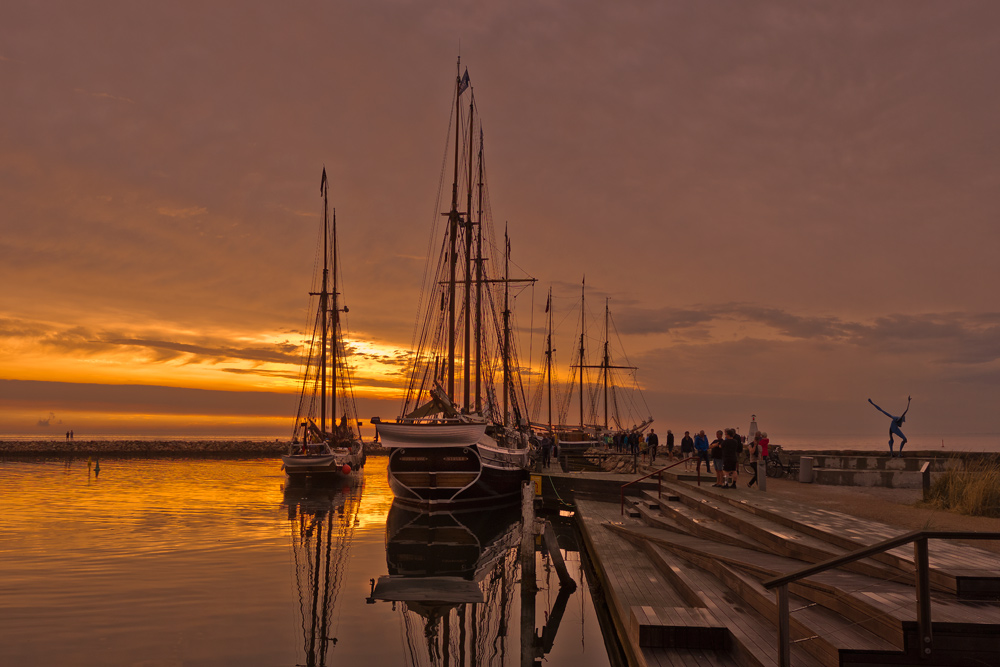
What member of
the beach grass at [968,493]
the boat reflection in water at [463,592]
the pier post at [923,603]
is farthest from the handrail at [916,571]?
the beach grass at [968,493]

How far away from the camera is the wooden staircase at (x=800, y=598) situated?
20.2 feet

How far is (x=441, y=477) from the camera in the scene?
30.3 m

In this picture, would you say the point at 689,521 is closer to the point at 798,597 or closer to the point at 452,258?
the point at 798,597

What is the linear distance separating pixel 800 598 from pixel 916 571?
2.51m

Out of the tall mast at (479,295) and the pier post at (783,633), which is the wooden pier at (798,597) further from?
the tall mast at (479,295)

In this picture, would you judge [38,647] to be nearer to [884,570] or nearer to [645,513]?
[884,570]

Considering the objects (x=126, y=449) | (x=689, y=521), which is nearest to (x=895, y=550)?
(x=689, y=521)

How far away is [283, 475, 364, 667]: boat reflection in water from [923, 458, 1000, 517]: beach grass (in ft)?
47.9

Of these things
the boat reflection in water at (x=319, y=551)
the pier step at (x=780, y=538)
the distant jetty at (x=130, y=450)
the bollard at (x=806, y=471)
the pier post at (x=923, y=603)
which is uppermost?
the pier post at (x=923, y=603)

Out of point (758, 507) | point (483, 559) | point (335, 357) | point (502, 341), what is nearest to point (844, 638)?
point (758, 507)

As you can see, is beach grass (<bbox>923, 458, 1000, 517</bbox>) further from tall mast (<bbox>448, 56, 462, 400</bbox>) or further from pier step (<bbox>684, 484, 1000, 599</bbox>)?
tall mast (<bbox>448, 56, 462, 400</bbox>)

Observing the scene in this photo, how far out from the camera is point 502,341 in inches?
2023

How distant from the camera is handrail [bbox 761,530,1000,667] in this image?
18.0 feet

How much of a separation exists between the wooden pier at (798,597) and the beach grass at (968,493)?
472 centimetres
